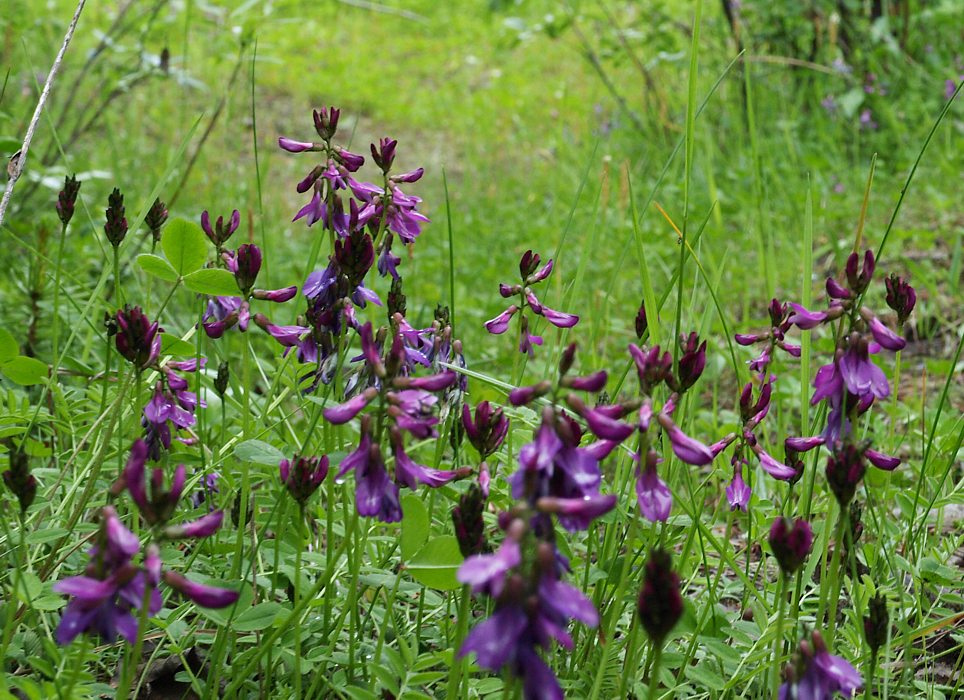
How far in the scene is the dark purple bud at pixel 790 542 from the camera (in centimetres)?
103

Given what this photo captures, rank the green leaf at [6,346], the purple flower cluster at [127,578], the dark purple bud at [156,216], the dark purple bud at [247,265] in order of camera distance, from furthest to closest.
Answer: the dark purple bud at [156,216], the green leaf at [6,346], the dark purple bud at [247,265], the purple flower cluster at [127,578]

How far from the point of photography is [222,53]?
15.6ft

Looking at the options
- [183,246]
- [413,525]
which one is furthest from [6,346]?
[413,525]

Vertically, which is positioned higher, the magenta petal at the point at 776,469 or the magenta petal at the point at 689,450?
the magenta petal at the point at 689,450

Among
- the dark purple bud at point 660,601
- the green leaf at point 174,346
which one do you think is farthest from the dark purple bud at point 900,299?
the green leaf at point 174,346

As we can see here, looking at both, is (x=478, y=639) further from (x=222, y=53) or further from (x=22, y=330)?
(x=222, y=53)

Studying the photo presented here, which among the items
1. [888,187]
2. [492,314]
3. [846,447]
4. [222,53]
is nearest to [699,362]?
[846,447]

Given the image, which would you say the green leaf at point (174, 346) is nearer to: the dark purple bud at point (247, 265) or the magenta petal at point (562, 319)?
the dark purple bud at point (247, 265)

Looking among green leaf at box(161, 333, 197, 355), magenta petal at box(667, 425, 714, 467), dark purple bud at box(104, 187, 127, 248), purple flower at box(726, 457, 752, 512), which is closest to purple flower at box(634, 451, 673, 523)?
magenta petal at box(667, 425, 714, 467)

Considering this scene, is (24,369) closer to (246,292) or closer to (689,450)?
(246,292)

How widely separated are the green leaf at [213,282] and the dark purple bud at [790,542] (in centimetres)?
89

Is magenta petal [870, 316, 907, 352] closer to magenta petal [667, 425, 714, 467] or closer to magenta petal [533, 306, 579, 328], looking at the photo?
magenta petal [667, 425, 714, 467]

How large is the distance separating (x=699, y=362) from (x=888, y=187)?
469 centimetres

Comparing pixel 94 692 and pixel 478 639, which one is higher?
pixel 478 639
